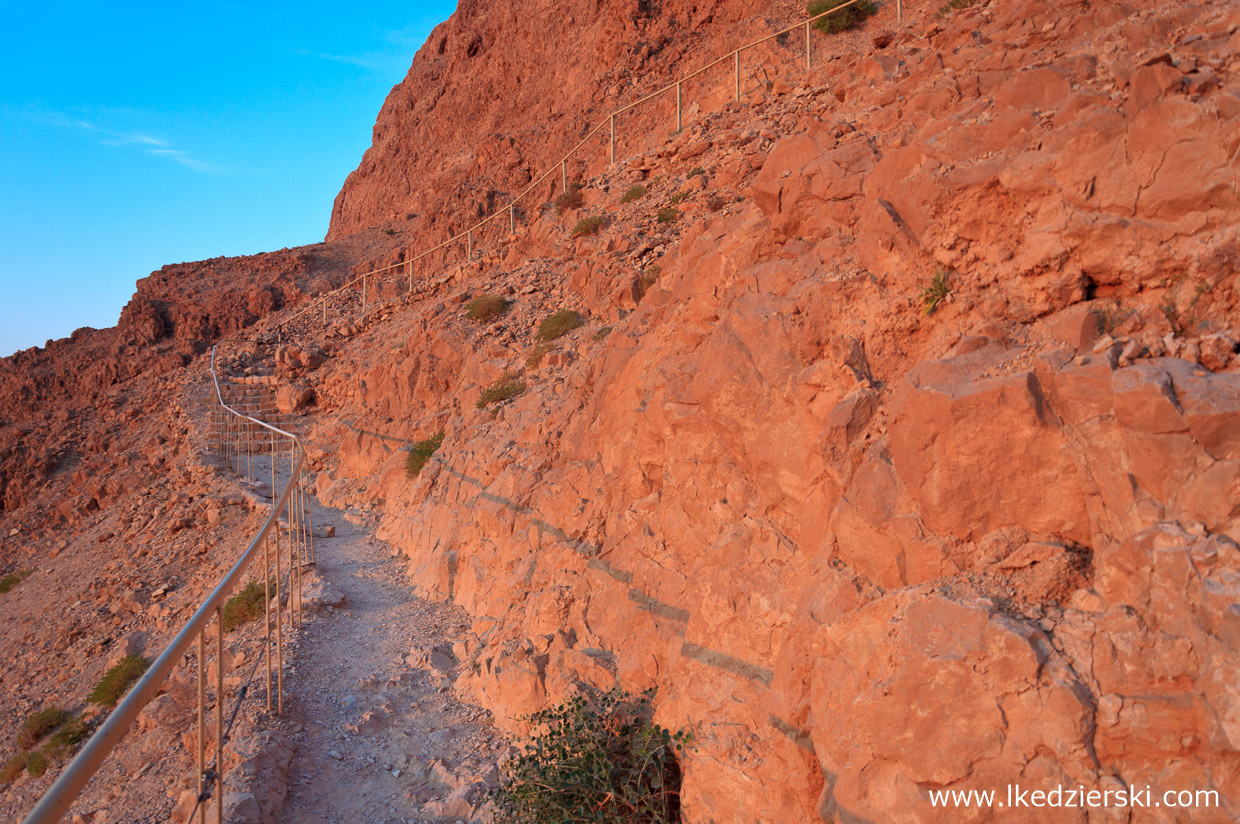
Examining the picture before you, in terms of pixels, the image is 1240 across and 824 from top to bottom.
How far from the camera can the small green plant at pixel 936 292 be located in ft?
11.4

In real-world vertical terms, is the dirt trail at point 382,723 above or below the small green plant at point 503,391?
below

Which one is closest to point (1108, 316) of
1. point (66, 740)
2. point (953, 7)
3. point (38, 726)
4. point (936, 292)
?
point (936, 292)

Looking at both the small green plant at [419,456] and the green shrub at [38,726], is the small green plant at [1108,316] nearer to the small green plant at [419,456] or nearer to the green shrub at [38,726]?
the small green plant at [419,456]

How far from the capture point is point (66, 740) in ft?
26.6

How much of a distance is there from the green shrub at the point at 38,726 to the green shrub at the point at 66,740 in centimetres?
30

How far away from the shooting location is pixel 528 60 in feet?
103

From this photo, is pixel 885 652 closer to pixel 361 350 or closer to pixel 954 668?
pixel 954 668

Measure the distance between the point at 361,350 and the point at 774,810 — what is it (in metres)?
16.2

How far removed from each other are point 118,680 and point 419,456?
477 cm

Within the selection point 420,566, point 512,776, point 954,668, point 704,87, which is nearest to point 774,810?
point 954,668

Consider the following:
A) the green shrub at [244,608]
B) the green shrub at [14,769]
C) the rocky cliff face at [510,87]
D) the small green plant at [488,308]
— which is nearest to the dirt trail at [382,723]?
the green shrub at [244,608]

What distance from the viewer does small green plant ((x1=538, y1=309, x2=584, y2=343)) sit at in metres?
11.0

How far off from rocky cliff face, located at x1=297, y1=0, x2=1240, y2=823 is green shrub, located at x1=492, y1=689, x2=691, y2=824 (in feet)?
0.75

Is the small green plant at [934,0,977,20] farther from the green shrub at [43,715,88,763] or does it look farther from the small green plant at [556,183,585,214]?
the green shrub at [43,715,88,763]
